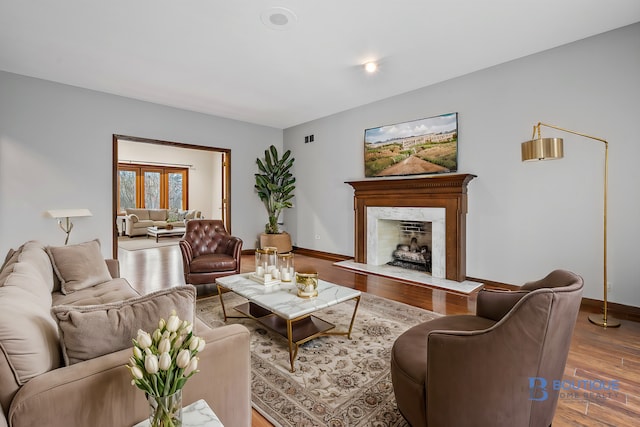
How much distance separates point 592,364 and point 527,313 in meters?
1.73

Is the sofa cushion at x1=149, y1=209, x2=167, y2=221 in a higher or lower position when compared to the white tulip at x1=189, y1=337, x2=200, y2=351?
higher

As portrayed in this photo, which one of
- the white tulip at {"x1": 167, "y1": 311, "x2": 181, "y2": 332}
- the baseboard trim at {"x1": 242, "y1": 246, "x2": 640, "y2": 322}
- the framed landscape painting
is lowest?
the baseboard trim at {"x1": 242, "y1": 246, "x2": 640, "y2": 322}

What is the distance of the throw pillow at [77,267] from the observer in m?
2.53

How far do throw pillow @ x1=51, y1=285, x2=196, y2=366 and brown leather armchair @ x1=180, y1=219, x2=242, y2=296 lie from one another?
2.74m

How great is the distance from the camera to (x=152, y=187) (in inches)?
432

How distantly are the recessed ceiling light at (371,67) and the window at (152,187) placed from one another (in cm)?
916

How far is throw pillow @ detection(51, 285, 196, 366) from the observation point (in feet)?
3.48

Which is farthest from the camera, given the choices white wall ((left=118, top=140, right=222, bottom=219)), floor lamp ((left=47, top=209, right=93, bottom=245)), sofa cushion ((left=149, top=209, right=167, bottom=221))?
white wall ((left=118, top=140, right=222, bottom=219))

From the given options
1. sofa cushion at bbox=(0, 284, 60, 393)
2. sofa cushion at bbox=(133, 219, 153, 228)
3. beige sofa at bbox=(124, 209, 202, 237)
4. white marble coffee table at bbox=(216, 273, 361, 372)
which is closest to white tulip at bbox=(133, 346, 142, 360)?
sofa cushion at bbox=(0, 284, 60, 393)

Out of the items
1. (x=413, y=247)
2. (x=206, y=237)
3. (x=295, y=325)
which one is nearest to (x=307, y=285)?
(x=295, y=325)

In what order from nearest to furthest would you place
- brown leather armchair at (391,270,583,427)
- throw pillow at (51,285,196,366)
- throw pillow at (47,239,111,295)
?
throw pillow at (51,285,196,366) < brown leather armchair at (391,270,583,427) < throw pillow at (47,239,111,295)

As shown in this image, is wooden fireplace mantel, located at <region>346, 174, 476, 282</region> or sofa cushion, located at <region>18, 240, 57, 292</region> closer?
sofa cushion, located at <region>18, 240, 57, 292</region>

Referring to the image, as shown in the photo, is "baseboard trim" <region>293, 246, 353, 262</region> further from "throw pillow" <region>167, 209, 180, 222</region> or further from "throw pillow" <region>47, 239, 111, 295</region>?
"throw pillow" <region>167, 209, 180, 222</region>

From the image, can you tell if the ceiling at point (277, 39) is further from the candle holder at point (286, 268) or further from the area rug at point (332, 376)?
the area rug at point (332, 376)
